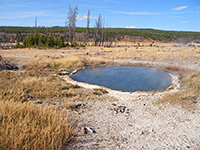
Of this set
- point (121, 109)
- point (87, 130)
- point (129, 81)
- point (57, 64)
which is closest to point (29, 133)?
point (87, 130)

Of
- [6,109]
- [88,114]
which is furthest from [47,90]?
[6,109]

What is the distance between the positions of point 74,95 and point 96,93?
1.17m

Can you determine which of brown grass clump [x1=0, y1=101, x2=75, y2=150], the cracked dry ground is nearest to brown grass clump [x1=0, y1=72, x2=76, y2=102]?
the cracked dry ground

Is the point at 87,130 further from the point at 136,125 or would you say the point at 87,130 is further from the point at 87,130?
the point at 136,125

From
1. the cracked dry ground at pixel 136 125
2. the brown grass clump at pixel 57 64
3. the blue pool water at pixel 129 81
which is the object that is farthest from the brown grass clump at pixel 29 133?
the brown grass clump at pixel 57 64

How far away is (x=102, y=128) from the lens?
219 inches

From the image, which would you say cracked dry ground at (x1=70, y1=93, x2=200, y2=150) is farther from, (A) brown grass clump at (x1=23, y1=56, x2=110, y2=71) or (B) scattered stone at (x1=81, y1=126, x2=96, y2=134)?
(A) brown grass clump at (x1=23, y1=56, x2=110, y2=71)

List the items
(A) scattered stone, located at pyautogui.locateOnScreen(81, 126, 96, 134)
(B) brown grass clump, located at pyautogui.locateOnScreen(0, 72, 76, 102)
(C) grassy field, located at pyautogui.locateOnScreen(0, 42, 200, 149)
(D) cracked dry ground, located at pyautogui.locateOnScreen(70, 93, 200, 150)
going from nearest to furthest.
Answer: (C) grassy field, located at pyautogui.locateOnScreen(0, 42, 200, 149), (D) cracked dry ground, located at pyautogui.locateOnScreen(70, 93, 200, 150), (A) scattered stone, located at pyautogui.locateOnScreen(81, 126, 96, 134), (B) brown grass clump, located at pyautogui.locateOnScreen(0, 72, 76, 102)

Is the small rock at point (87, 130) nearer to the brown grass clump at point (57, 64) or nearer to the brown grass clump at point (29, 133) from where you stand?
the brown grass clump at point (29, 133)

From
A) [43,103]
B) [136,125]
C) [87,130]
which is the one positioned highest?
[43,103]

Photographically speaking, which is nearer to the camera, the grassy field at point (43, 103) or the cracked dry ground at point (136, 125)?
the grassy field at point (43, 103)

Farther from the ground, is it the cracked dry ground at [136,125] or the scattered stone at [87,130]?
the scattered stone at [87,130]

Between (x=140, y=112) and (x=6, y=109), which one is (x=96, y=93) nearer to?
(x=140, y=112)

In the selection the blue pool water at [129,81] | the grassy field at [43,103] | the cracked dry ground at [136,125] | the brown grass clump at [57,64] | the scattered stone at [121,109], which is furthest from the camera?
the brown grass clump at [57,64]
